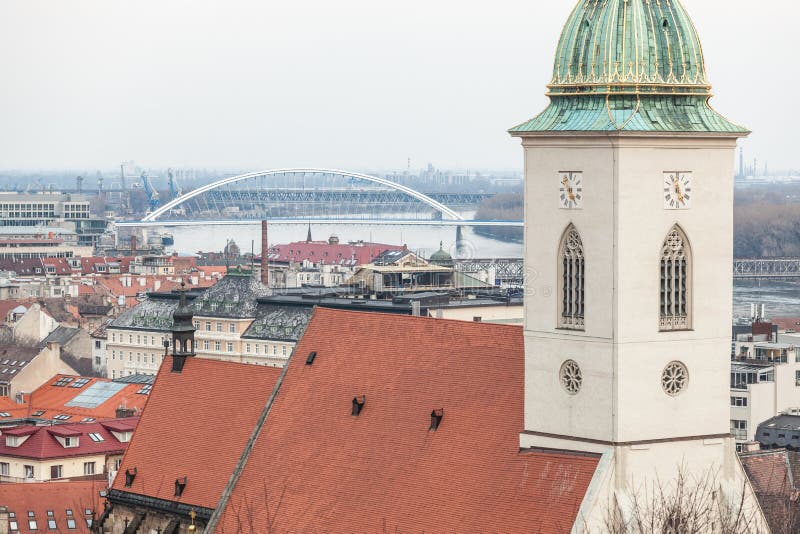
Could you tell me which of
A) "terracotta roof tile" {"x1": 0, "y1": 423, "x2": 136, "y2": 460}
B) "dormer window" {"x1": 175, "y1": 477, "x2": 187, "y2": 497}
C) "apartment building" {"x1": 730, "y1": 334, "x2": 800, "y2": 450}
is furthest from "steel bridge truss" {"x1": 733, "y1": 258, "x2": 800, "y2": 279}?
"dormer window" {"x1": 175, "y1": 477, "x2": 187, "y2": 497}

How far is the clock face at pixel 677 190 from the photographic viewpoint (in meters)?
35.3

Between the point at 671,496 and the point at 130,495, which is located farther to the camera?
the point at 130,495

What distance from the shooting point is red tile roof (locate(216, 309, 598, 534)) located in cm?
3612

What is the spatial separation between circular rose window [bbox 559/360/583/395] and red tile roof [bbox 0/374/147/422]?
131 ft

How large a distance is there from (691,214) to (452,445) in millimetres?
5727

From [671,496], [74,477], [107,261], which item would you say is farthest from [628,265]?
[107,261]

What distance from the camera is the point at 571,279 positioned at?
35.9m

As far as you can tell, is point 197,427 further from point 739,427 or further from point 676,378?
point 739,427

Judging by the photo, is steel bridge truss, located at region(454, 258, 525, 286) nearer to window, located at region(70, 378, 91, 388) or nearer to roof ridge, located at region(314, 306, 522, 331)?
window, located at region(70, 378, 91, 388)

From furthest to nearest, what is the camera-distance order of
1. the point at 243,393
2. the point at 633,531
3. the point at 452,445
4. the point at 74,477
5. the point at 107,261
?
the point at 107,261 → the point at 74,477 → the point at 243,393 → the point at 452,445 → the point at 633,531

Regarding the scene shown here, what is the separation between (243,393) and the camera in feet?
145

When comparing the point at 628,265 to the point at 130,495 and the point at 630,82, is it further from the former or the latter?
the point at 130,495

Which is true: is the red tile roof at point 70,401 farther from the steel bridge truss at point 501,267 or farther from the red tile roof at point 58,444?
the steel bridge truss at point 501,267

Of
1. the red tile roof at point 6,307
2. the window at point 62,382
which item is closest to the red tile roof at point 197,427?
the window at point 62,382
